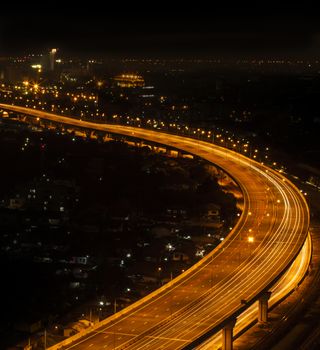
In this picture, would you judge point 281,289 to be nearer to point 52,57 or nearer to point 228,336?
point 228,336

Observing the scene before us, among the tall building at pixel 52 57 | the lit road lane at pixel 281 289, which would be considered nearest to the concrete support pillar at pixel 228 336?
the lit road lane at pixel 281 289

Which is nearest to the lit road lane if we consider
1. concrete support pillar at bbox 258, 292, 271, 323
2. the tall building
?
concrete support pillar at bbox 258, 292, 271, 323

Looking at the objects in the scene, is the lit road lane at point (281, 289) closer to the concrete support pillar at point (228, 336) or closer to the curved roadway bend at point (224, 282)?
the concrete support pillar at point (228, 336)

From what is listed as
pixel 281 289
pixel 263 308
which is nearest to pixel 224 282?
pixel 263 308

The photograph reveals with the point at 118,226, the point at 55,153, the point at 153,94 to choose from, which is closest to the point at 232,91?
the point at 153,94

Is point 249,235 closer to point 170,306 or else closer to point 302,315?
point 302,315

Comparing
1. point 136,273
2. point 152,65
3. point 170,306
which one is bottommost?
point 152,65
